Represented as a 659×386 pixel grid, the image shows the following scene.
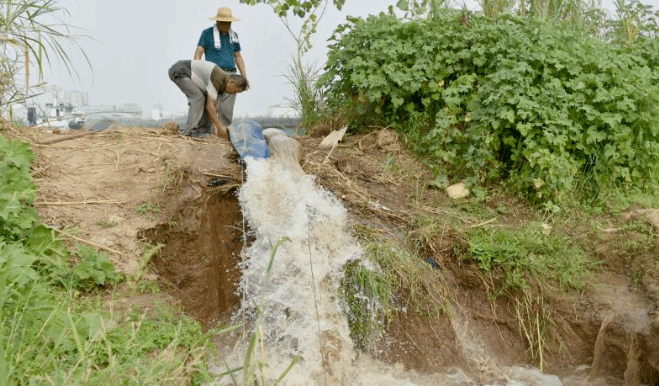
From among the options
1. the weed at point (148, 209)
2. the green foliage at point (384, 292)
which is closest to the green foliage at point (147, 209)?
the weed at point (148, 209)

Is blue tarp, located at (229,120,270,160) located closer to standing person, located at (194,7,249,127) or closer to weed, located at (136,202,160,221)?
standing person, located at (194,7,249,127)

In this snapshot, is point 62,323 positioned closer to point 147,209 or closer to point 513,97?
point 147,209

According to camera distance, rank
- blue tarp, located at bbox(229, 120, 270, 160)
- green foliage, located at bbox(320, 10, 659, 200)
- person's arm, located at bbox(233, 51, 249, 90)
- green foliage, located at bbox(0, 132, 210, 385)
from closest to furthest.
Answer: green foliage, located at bbox(0, 132, 210, 385) < green foliage, located at bbox(320, 10, 659, 200) < blue tarp, located at bbox(229, 120, 270, 160) < person's arm, located at bbox(233, 51, 249, 90)

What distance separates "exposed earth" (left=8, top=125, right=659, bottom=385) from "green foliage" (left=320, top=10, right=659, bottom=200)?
0.39 metres

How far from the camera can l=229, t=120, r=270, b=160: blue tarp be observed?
6.13 meters

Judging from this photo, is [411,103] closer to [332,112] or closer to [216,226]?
[332,112]

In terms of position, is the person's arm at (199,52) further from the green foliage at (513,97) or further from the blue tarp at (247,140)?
the green foliage at (513,97)

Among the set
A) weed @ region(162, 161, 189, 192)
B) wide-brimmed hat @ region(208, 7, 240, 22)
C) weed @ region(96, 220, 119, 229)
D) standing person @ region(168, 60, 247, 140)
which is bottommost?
weed @ region(96, 220, 119, 229)

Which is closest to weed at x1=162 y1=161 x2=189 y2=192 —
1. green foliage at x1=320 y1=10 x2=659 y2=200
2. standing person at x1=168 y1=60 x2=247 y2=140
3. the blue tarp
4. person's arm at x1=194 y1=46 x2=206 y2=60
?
the blue tarp

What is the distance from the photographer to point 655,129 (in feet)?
18.9

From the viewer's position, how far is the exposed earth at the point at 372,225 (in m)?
4.75

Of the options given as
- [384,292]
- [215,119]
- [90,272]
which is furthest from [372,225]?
[215,119]

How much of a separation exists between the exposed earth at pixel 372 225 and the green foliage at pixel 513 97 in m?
0.39

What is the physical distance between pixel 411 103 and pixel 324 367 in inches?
120
